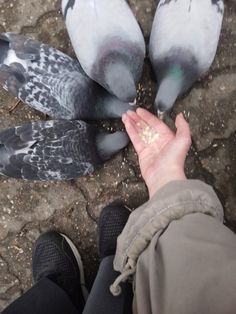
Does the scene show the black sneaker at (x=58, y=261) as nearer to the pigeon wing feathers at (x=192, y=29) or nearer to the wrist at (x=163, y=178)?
the wrist at (x=163, y=178)

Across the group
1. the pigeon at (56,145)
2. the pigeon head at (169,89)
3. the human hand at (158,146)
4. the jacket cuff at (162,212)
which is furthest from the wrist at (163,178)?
the pigeon at (56,145)

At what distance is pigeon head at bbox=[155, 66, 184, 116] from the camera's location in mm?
1522

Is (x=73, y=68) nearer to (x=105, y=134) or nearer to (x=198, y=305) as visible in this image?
(x=105, y=134)

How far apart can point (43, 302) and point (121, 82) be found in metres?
0.74

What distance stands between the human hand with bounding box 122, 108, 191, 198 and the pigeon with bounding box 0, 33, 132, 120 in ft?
0.64

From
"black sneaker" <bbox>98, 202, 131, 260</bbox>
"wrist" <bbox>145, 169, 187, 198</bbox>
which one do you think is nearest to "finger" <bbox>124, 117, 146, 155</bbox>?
"wrist" <bbox>145, 169, 187, 198</bbox>

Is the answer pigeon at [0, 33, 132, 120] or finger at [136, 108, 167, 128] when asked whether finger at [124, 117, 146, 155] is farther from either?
pigeon at [0, 33, 132, 120]

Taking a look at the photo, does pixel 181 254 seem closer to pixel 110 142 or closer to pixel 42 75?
pixel 110 142

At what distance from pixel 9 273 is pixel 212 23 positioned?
1208 mm

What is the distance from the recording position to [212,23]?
165 cm

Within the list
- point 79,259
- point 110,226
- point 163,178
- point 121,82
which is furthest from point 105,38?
point 79,259

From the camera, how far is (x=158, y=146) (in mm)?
1494

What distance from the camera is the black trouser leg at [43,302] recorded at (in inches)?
63.1

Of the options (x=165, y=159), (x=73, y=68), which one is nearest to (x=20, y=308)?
(x=165, y=159)
